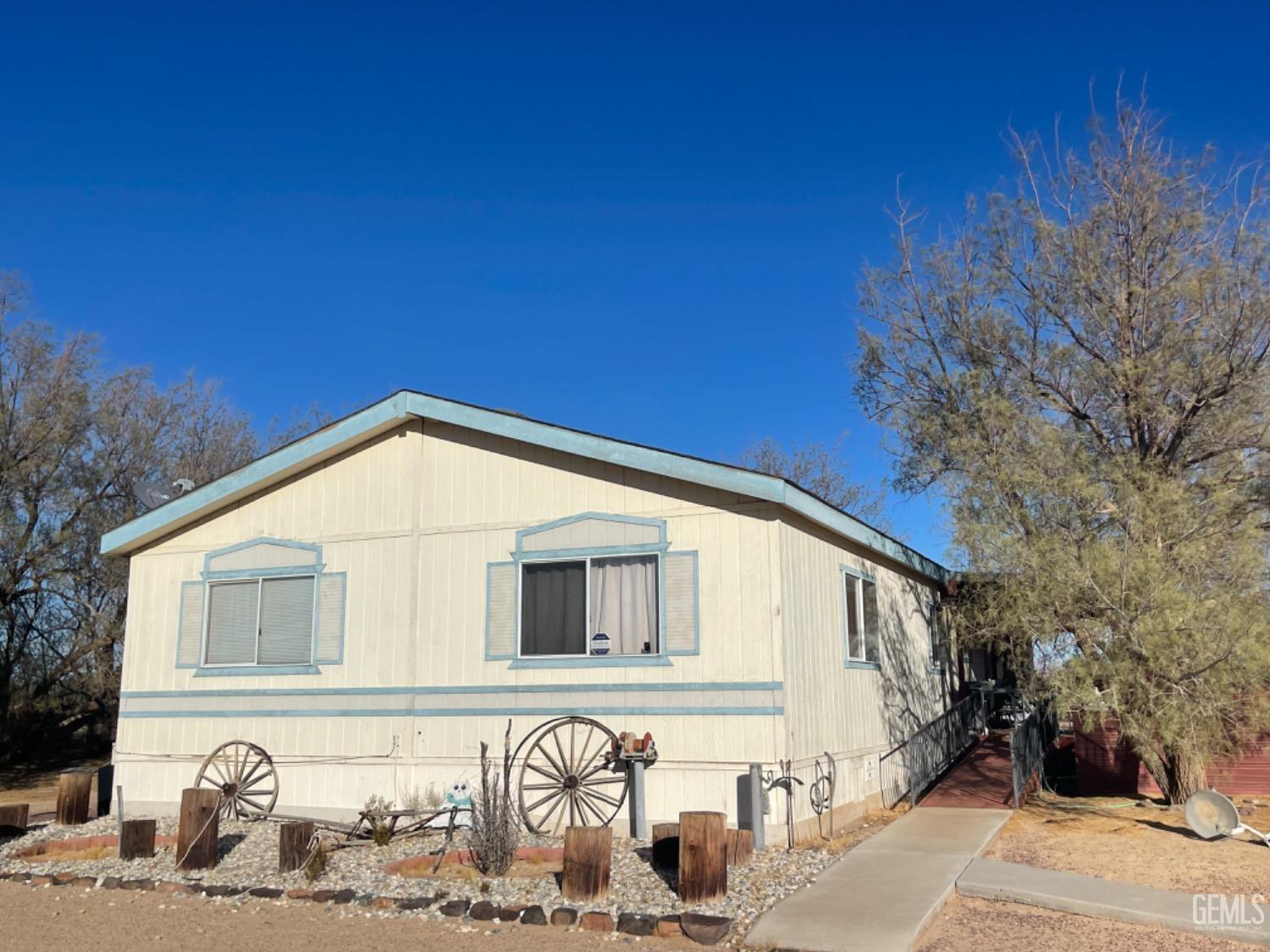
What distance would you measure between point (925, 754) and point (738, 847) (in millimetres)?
5567

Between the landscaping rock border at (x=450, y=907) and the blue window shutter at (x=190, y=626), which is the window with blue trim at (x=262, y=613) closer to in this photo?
the blue window shutter at (x=190, y=626)

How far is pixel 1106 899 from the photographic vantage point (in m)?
7.00

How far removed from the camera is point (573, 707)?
32.6 feet

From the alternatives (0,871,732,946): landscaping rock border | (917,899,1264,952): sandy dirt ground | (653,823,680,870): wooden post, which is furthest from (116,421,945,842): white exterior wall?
(0,871,732,946): landscaping rock border

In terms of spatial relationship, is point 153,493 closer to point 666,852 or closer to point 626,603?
point 626,603

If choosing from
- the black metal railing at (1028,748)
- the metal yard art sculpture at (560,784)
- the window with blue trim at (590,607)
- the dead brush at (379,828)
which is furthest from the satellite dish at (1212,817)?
the dead brush at (379,828)

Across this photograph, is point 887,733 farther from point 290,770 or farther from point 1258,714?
point 290,770

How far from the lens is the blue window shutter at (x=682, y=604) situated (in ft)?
31.6

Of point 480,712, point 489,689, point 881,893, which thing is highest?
point 489,689

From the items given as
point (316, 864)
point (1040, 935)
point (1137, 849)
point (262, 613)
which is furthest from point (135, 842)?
point (1137, 849)

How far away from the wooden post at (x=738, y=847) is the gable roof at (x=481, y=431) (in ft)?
9.54

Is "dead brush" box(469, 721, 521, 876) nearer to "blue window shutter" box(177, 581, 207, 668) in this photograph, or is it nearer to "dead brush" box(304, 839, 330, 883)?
"dead brush" box(304, 839, 330, 883)

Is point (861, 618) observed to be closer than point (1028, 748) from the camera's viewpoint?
Yes

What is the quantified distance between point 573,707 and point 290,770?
3412mm
